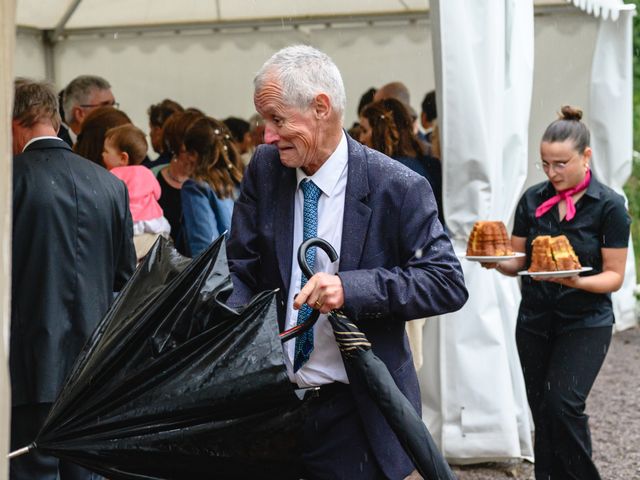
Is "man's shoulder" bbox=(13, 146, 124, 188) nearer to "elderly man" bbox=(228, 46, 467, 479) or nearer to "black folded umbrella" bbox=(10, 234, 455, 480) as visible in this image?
"elderly man" bbox=(228, 46, 467, 479)

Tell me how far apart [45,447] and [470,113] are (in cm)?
389

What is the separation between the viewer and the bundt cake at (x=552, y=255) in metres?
5.20

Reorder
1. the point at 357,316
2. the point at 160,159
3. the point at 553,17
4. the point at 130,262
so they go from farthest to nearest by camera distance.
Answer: the point at 553,17 < the point at 160,159 < the point at 130,262 < the point at 357,316

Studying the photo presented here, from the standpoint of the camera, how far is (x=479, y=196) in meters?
6.51

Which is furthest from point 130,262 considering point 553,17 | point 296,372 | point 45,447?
point 553,17

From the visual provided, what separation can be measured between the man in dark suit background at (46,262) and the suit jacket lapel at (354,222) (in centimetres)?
170

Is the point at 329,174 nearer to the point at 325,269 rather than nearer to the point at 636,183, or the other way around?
the point at 325,269

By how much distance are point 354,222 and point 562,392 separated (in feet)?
7.83

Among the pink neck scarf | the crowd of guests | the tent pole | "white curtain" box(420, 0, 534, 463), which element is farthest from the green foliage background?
the pink neck scarf

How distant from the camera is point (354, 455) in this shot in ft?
11.5

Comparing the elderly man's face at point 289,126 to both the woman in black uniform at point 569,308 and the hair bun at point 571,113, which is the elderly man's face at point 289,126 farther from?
the hair bun at point 571,113

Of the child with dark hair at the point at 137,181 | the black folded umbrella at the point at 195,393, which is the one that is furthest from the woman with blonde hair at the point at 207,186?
the black folded umbrella at the point at 195,393

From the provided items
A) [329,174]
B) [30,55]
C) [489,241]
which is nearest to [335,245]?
[329,174]

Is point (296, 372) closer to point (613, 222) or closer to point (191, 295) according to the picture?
point (191, 295)
